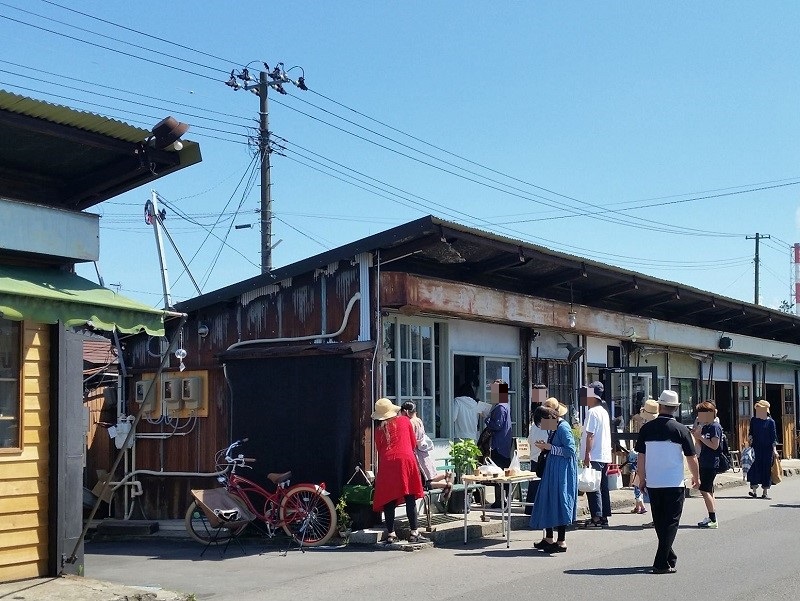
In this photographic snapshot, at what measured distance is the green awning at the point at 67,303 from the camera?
800cm

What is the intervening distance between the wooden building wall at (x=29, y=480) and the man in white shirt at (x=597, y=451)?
7164 millimetres

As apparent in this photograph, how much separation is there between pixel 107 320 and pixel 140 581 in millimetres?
3087

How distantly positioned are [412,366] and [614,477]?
4.88m

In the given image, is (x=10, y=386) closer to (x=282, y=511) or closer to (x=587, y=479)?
(x=282, y=511)

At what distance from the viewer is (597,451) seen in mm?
13781

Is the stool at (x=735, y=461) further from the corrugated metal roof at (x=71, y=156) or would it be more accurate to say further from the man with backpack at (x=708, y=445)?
the corrugated metal roof at (x=71, y=156)

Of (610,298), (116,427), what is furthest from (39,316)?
(610,298)

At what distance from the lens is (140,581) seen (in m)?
10.2

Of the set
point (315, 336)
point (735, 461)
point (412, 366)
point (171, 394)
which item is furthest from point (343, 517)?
point (735, 461)

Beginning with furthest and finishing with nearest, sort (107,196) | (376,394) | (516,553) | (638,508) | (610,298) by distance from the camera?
(610,298) → (638,508) → (376,394) → (516,553) → (107,196)

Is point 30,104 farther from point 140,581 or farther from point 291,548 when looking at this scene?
point 291,548

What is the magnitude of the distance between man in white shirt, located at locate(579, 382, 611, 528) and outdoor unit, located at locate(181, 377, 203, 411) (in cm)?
567

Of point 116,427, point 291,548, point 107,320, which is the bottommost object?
point 291,548

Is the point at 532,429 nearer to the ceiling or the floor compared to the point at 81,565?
nearer to the ceiling
